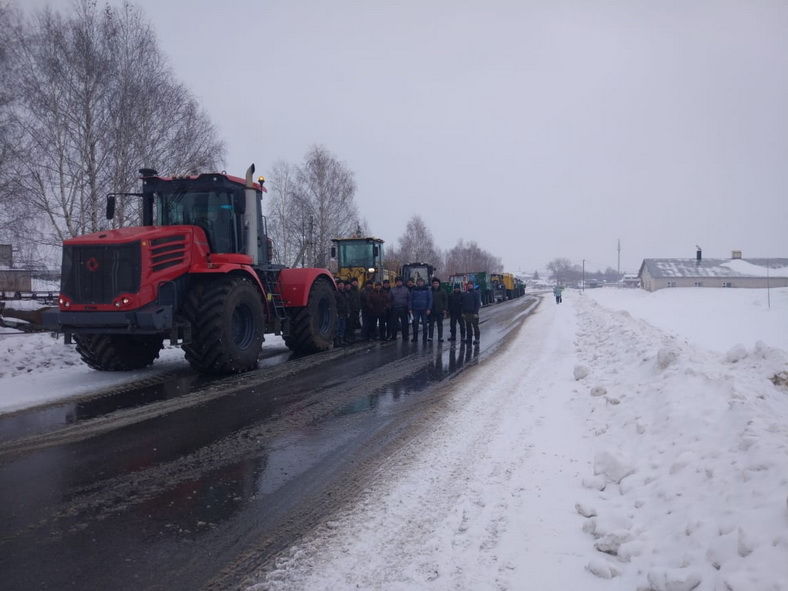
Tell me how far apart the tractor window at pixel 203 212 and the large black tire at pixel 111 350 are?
203cm

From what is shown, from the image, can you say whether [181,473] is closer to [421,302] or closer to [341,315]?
[341,315]

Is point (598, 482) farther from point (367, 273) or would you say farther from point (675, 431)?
point (367, 273)

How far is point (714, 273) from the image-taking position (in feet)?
230

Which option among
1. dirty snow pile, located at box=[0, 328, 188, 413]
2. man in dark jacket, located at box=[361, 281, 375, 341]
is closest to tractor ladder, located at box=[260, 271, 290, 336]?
dirty snow pile, located at box=[0, 328, 188, 413]

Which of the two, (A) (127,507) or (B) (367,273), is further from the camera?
(B) (367,273)

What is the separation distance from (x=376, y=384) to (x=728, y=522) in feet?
19.8

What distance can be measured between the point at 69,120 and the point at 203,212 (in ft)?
31.7

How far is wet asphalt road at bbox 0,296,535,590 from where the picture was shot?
3156 mm

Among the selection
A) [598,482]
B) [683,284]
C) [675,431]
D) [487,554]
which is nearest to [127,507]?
[487,554]

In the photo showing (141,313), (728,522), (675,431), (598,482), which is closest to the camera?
(728,522)

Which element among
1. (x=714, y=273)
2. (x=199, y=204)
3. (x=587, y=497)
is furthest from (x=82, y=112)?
(x=714, y=273)

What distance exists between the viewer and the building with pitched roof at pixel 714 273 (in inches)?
2633

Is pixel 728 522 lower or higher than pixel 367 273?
lower

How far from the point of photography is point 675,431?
14.9 ft
